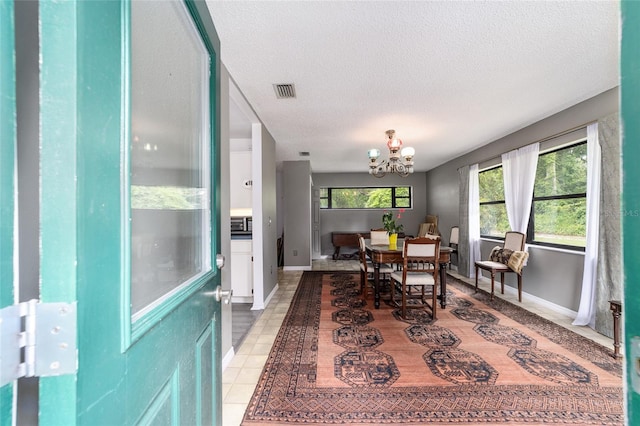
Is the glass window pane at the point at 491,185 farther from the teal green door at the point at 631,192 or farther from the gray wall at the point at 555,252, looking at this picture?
the teal green door at the point at 631,192

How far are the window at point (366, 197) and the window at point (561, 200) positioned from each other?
12.2ft

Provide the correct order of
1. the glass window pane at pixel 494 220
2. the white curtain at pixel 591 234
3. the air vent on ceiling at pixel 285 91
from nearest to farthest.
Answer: the air vent on ceiling at pixel 285 91, the white curtain at pixel 591 234, the glass window pane at pixel 494 220

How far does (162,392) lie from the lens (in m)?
0.64

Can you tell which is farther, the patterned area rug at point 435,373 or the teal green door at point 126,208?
the patterned area rug at point 435,373

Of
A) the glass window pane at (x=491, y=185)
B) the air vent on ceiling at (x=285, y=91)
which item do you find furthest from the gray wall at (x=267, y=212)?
the glass window pane at (x=491, y=185)

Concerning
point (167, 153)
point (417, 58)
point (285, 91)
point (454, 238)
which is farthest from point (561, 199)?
point (167, 153)

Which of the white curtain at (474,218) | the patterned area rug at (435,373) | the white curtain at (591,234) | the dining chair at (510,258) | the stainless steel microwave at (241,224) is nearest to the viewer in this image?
the patterned area rug at (435,373)

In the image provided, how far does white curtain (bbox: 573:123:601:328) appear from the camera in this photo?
105 inches

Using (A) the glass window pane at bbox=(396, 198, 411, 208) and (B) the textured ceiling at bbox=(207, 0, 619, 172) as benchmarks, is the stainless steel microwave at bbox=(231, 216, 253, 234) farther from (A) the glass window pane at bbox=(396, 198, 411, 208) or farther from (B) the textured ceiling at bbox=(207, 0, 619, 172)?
(A) the glass window pane at bbox=(396, 198, 411, 208)

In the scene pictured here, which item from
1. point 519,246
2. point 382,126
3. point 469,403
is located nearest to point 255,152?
point 382,126

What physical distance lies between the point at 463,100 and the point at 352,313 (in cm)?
269

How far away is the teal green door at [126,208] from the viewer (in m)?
0.38

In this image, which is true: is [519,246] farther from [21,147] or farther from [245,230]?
[21,147]

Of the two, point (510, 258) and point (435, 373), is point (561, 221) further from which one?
point (435, 373)
